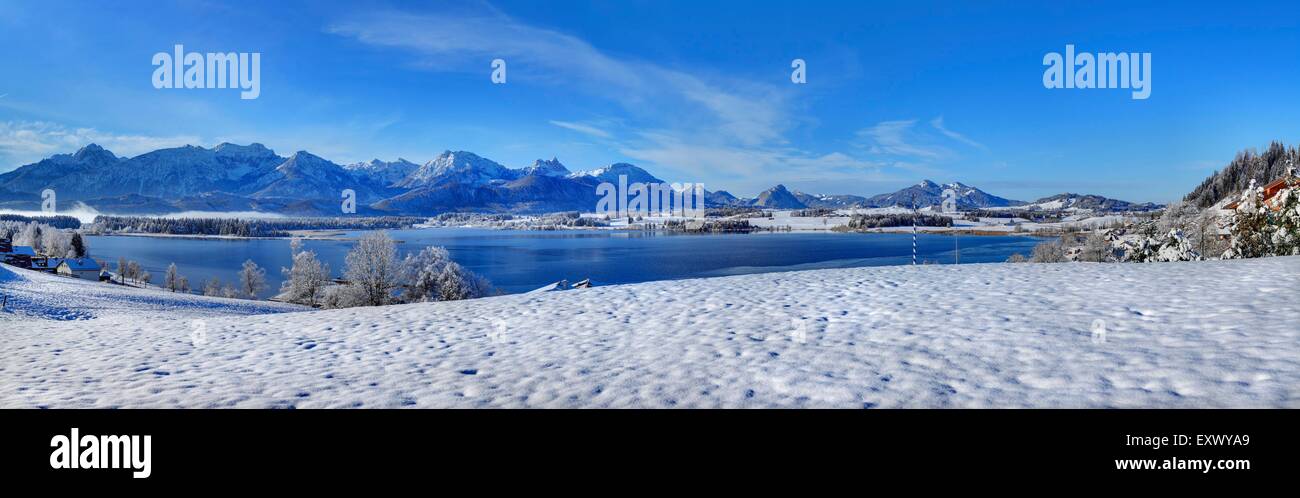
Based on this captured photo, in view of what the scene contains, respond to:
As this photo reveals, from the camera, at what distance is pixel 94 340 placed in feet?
30.0

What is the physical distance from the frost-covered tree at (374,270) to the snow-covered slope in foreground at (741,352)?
89.1 ft

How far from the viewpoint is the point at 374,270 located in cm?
3800

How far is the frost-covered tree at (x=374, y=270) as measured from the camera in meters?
37.8

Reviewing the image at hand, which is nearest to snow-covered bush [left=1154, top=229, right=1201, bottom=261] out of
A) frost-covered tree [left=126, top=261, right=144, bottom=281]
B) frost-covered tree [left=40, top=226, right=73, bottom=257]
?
frost-covered tree [left=126, top=261, right=144, bottom=281]

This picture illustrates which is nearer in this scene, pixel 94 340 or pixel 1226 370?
pixel 1226 370

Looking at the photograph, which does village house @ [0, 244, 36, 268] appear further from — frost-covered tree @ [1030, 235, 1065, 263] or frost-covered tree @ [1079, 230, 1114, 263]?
frost-covered tree @ [1030, 235, 1065, 263]

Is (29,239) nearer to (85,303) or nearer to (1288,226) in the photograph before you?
(85,303)

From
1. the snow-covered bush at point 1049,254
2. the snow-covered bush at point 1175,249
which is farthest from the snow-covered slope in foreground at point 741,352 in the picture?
the snow-covered bush at point 1049,254

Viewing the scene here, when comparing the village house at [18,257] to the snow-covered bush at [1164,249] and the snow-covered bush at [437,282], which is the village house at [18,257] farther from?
the snow-covered bush at [1164,249]

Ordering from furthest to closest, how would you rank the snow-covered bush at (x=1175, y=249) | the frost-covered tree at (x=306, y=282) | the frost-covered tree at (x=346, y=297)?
the frost-covered tree at (x=306, y=282) → the frost-covered tree at (x=346, y=297) → the snow-covered bush at (x=1175, y=249)

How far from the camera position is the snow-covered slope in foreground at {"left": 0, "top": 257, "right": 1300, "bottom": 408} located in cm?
496
